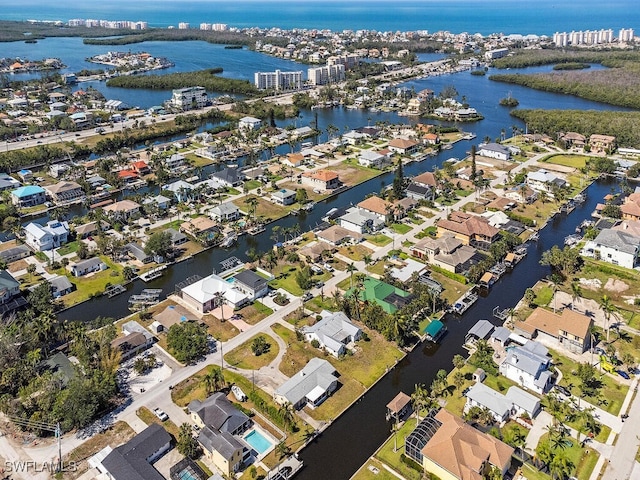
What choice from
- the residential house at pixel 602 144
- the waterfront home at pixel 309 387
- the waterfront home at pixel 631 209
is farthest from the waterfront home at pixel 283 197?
the residential house at pixel 602 144

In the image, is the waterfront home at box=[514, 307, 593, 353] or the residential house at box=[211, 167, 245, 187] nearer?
the waterfront home at box=[514, 307, 593, 353]

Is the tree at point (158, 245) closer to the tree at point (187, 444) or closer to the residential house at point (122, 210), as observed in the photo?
the residential house at point (122, 210)

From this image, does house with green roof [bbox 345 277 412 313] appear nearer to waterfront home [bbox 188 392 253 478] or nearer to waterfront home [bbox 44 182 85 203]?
waterfront home [bbox 188 392 253 478]

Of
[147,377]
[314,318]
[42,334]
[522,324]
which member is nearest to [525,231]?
[522,324]

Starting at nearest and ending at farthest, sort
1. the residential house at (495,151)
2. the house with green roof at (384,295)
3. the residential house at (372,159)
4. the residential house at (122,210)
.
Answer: the house with green roof at (384,295) → the residential house at (122,210) → the residential house at (372,159) → the residential house at (495,151)

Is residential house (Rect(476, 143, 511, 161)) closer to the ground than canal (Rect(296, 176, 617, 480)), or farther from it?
farther from it

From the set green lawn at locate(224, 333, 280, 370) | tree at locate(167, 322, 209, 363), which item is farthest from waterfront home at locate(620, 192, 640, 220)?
tree at locate(167, 322, 209, 363)

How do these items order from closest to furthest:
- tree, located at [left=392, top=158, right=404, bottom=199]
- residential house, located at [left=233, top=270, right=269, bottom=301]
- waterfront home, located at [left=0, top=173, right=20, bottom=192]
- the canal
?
the canal
residential house, located at [left=233, top=270, right=269, bottom=301]
tree, located at [left=392, top=158, right=404, bottom=199]
waterfront home, located at [left=0, top=173, right=20, bottom=192]
